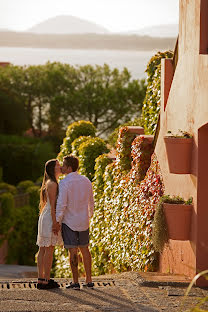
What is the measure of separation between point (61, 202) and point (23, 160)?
36322mm

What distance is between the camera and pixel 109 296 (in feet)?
21.0

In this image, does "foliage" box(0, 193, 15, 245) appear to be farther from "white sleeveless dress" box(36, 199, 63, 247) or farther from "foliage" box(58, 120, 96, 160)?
"white sleeveless dress" box(36, 199, 63, 247)

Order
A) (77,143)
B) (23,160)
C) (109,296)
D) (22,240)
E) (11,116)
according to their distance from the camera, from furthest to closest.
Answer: (11,116) → (23,160) → (22,240) → (77,143) → (109,296)

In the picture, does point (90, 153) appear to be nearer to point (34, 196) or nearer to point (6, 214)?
point (6, 214)

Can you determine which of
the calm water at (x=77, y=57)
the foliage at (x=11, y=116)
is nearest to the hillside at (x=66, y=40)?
the calm water at (x=77, y=57)

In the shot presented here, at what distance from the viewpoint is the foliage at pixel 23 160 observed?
4266cm

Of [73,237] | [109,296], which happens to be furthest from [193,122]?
[109,296]

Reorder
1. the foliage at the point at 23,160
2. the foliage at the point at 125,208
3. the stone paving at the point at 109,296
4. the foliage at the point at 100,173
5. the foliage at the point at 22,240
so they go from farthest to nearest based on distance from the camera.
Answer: the foliage at the point at 23,160 → the foliage at the point at 22,240 → the foliage at the point at 100,173 → the foliage at the point at 125,208 → the stone paving at the point at 109,296

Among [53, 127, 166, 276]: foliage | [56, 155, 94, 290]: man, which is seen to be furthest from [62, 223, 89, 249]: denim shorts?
[53, 127, 166, 276]: foliage

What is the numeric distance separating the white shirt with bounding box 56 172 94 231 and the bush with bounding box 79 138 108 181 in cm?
573

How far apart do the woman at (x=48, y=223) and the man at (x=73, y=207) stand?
0.41 ft

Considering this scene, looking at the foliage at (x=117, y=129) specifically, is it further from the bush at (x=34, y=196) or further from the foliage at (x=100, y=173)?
the bush at (x=34, y=196)

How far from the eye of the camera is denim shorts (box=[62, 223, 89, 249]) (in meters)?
6.87

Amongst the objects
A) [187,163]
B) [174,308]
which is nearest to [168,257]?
[187,163]
